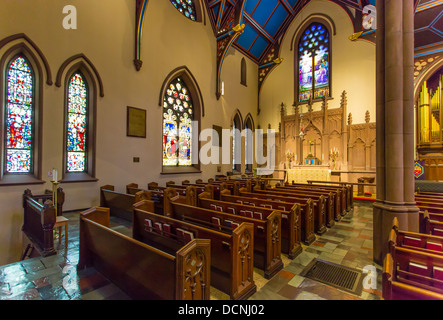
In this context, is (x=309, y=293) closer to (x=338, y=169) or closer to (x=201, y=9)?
(x=338, y=169)

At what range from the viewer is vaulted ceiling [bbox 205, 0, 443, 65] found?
902cm

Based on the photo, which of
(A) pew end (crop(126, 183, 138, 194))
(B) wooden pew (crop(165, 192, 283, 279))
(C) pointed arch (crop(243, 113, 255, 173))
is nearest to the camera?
(B) wooden pew (crop(165, 192, 283, 279))

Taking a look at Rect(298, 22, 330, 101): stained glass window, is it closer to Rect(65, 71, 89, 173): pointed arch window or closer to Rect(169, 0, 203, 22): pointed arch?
Rect(169, 0, 203, 22): pointed arch

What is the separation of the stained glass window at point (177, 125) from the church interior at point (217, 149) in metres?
0.07

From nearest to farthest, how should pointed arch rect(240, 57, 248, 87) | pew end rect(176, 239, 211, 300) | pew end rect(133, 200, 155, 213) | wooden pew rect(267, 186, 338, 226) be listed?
pew end rect(176, 239, 211, 300) → pew end rect(133, 200, 155, 213) → wooden pew rect(267, 186, 338, 226) → pointed arch rect(240, 57, 248, 87)

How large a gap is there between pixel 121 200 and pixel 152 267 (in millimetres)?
4143

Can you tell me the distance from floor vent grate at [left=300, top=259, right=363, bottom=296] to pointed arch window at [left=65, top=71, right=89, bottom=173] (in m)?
6.86

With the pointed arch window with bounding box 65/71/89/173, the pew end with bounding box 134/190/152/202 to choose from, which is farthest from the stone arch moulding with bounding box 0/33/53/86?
the pew end with bounding box 134/190/152/202

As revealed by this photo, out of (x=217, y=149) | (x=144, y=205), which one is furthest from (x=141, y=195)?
(x=217, y=149)

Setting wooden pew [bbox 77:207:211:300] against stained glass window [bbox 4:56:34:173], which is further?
stained glass window [bbox 4:56:34:173]

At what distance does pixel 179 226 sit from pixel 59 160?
506 cm

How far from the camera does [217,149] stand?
11227 millimetres

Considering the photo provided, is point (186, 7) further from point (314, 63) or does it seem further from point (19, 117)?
point (19, 117)

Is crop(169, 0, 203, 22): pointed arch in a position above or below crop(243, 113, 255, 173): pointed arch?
above
